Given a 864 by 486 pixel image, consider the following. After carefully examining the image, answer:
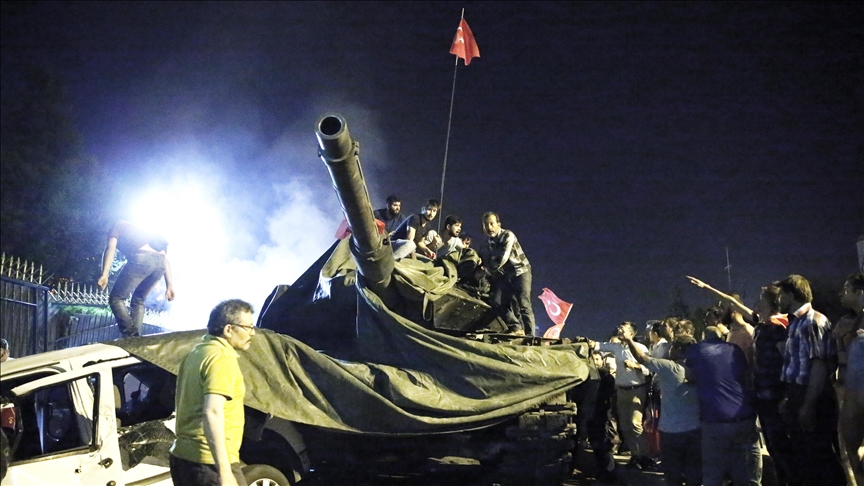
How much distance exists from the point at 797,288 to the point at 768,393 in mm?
1000

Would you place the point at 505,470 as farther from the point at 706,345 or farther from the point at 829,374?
the point at 829,374

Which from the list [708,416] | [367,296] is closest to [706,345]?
[708,416]

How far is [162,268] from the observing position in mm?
8219

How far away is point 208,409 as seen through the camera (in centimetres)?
370

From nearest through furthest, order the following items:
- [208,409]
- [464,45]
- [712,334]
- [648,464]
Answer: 1. [208,409]
2. [712,334]
3. [648,464]
4. [464,45]

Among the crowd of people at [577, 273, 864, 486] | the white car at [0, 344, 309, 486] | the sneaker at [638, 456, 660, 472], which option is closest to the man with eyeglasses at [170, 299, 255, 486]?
the white car at [0, 344, 309, 486]

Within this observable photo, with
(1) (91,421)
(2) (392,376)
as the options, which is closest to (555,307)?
(2) (392,376)

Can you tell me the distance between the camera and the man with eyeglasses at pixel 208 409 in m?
3.73

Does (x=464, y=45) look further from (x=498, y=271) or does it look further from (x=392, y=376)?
(x=392, y=376)

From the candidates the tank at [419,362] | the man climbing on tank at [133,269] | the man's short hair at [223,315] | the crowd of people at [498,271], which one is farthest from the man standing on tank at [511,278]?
the man's short hair at [223,315]

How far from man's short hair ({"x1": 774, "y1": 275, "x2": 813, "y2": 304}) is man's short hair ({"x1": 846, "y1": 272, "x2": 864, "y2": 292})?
337 millimetres

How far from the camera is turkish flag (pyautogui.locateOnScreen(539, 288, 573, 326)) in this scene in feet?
52.0

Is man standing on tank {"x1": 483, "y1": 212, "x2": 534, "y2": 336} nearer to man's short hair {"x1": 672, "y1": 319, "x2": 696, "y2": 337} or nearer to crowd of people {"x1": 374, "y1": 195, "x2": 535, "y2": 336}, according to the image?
crowd of people {"x1": 374, "y1": 195, "x2": 535, "y2": 336}

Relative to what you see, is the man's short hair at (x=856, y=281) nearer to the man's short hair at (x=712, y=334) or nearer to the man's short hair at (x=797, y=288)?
the man's short hair at (x=797, y=288)
